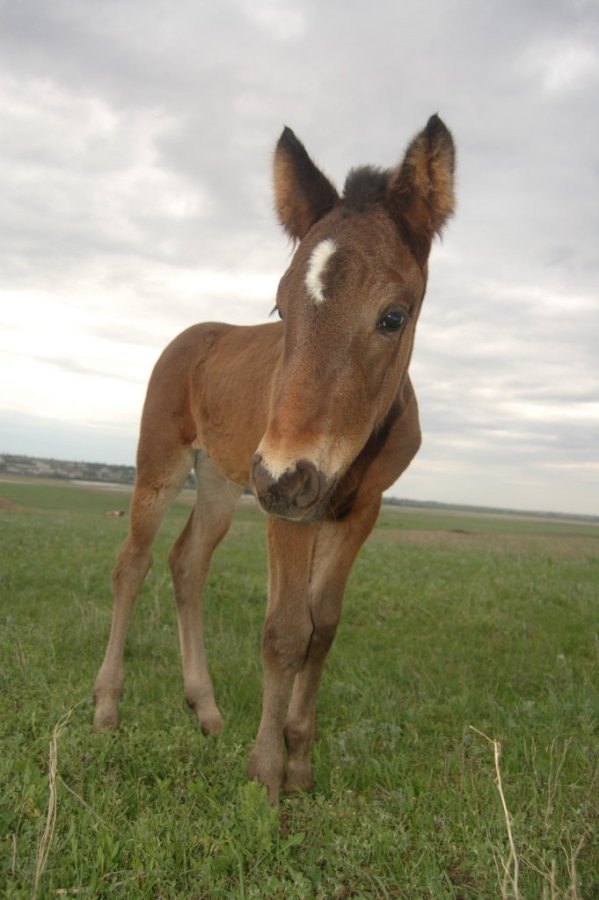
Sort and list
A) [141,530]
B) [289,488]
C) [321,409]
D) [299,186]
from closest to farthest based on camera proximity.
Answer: [289,488] < [321,409] < [299,186] < [141,530]

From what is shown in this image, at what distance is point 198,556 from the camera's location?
6.06m

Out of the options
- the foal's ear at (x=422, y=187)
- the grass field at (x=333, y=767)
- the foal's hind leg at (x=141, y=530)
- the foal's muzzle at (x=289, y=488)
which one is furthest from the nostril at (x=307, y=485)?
the foal's hind leg at (x=141, y=530)

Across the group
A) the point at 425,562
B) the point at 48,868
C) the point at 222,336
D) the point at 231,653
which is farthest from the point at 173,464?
the point at 425,562

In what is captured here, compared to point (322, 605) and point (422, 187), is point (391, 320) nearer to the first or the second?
point (422, 187)

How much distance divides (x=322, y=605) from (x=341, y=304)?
68.5 inches

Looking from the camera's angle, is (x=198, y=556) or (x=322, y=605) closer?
(x=322, y=605)

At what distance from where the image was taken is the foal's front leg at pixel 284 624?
372cm

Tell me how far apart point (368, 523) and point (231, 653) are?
2691mm

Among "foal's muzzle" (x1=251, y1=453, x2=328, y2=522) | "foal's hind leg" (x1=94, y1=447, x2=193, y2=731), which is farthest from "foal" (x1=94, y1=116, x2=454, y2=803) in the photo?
"foal's hind leg" (x1=94, y1=447, x2=193, y2=731)

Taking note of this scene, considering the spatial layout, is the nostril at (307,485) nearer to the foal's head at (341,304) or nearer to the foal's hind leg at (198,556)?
the foal's head at (341,304)

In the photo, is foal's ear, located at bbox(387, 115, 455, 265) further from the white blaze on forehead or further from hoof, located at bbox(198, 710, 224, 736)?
hoof, located at bbox(198, 710, 224, 736)

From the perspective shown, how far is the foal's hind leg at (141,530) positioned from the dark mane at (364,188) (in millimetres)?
2956

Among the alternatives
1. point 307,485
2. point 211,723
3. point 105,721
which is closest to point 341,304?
point 307,485

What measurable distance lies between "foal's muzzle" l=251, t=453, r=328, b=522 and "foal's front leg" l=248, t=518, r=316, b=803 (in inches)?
33.9
